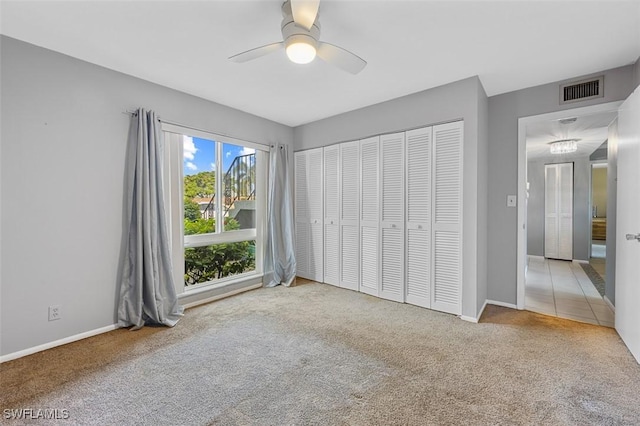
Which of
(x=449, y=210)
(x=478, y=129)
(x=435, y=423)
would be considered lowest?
(x=435, y=423)

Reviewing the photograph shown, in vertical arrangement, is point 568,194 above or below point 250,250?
above

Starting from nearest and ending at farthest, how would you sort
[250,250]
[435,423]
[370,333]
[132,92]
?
[435,423] < [370,333] < [132,92] < [250,250]

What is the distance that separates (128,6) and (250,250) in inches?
121

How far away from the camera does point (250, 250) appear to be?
4.27m

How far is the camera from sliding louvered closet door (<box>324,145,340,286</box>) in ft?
13.6

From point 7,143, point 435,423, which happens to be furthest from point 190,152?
point 435,423

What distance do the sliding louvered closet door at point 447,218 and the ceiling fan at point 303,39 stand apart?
1469 mm

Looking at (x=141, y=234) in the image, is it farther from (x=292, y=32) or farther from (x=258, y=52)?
(x=292, y=32)

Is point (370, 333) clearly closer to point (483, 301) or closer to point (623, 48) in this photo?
point (483, 301)

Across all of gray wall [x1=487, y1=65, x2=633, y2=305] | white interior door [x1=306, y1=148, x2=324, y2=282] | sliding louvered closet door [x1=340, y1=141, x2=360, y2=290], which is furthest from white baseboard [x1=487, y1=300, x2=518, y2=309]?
white interior door [x1=306, y1=148, x2=324, y2=282]

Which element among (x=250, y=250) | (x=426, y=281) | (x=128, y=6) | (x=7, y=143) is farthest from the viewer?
(x=250, y=250)

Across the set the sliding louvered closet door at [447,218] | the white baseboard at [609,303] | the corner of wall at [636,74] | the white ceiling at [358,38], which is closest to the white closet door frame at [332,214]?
the white ceiling at [358,38]

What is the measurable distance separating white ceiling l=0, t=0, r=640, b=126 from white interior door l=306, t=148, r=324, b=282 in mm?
1411

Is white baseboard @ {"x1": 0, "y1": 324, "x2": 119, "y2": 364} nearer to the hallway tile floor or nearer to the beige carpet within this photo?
the beige carpet
